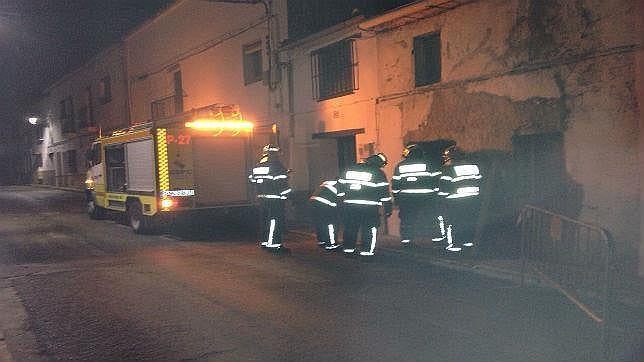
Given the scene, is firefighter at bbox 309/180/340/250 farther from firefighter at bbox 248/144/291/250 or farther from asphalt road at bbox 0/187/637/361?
firefighter at bbox 248/144/291/250

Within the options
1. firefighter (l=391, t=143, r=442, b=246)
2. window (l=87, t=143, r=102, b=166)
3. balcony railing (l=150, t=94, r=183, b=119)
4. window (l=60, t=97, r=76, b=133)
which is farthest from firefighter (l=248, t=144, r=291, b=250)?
window (l=60, t=97, r=76, b=133)

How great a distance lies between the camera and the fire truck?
13.5m

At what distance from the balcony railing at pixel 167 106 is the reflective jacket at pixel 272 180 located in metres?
13.6

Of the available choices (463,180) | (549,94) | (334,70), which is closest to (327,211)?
(463,180)

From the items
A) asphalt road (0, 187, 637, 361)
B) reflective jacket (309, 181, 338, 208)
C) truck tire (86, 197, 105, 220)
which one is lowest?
asphalt road (0, 187, 637, 361)

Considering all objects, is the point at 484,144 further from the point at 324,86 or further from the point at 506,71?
the point at 324,86

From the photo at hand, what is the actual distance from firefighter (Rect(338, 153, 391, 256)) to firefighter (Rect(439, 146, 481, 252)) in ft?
3.32

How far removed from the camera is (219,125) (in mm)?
14109

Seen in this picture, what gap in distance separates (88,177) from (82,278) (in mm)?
10141

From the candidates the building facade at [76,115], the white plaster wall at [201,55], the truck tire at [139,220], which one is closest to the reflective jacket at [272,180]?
the truck tire at [139,220]

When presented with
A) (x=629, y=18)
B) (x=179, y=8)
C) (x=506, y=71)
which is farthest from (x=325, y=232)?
(x=179, y=8)

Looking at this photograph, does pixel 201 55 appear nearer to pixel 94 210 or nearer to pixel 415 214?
pixel 94 210

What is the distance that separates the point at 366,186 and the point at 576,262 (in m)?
4.31

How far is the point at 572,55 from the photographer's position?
921cm
